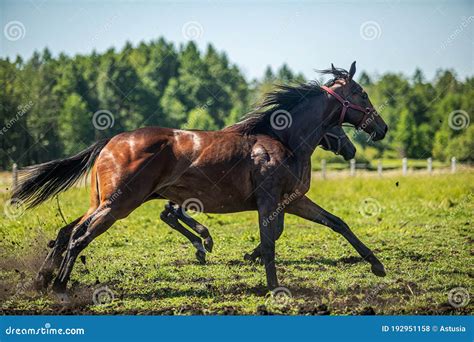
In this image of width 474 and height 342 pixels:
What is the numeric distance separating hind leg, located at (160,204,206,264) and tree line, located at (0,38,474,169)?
380 inches

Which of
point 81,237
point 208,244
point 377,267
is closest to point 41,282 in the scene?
point 81,237

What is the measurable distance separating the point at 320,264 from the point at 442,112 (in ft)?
78.3

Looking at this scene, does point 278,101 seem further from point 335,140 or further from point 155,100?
point 155,100

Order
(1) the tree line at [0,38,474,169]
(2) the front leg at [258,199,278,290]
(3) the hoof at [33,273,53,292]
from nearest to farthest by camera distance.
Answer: (3) the hoof at [33,273,53,292] < (2) the front leg at [258,199,278,290] < (1) the tree line at [0,38,474,169]

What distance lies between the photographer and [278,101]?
8.60 m

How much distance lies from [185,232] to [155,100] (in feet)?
148

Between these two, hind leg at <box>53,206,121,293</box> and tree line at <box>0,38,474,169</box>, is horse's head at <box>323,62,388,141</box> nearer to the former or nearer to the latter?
hind leg at <box>53,206,121,293</box>

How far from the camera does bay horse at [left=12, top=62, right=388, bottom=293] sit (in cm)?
741

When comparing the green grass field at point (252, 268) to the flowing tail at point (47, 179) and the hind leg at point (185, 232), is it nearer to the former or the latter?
the hind leg at point (185, 232)

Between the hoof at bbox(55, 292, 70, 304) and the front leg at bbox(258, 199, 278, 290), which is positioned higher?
the front leg at bbox(258, 199, 278, 290)

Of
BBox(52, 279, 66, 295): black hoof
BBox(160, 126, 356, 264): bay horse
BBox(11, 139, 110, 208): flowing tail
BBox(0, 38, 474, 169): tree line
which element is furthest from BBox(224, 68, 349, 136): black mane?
BBox(0, 38, 474, 169): tree line

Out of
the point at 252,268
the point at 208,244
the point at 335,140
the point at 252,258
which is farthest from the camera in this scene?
the point at 208,244

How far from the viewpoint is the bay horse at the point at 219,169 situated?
7414mm

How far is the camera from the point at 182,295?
7.71 metres
